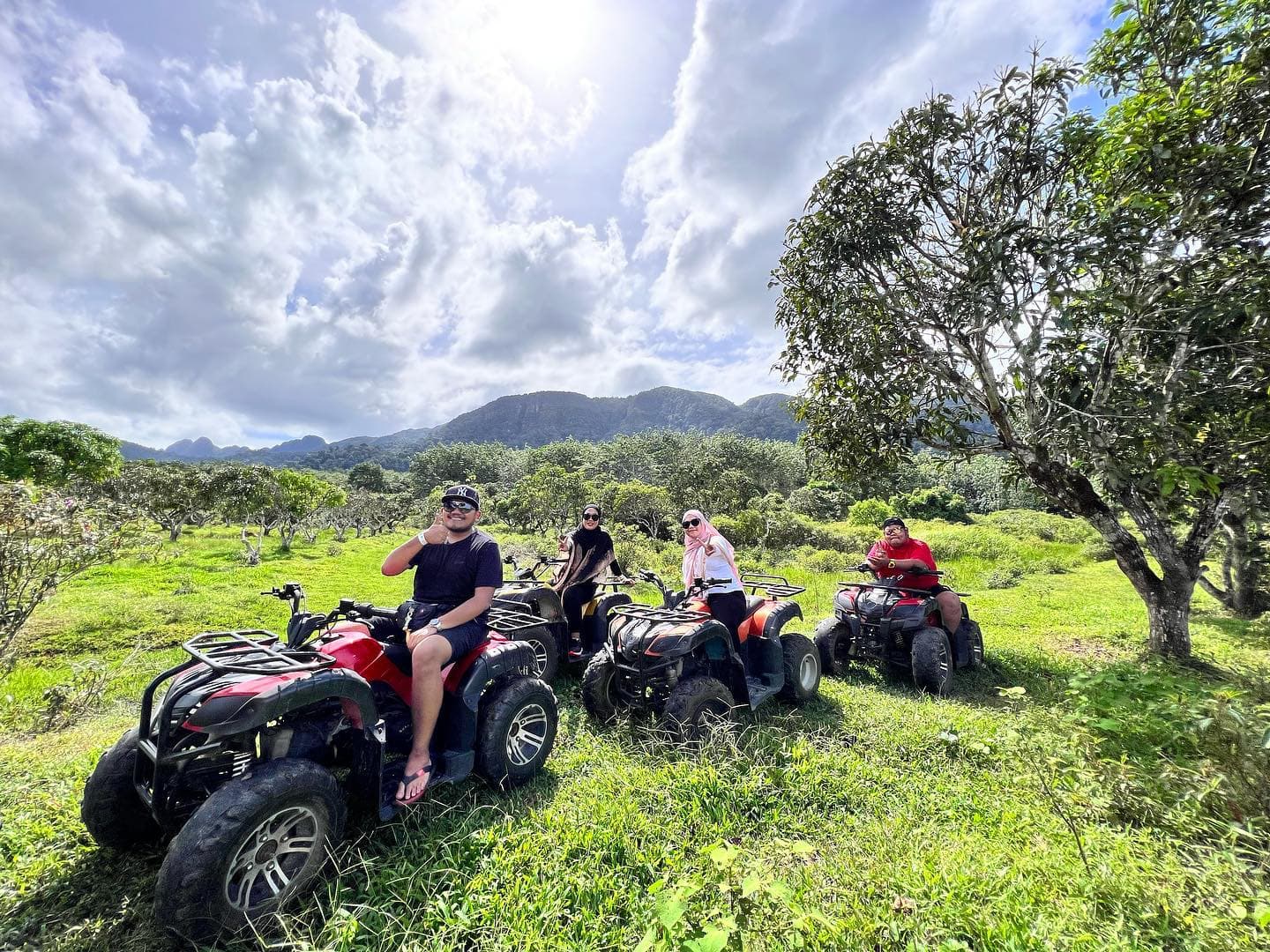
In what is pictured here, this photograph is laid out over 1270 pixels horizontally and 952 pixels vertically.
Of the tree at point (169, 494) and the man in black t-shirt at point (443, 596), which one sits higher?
the tree at point (169, 494)

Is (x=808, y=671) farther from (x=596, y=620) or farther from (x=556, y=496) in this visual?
(x=556, y=496)

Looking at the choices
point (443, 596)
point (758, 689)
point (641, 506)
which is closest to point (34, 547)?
point (443, 596)

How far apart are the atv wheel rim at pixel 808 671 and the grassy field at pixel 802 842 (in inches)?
12.6

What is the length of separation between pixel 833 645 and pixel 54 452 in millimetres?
31936

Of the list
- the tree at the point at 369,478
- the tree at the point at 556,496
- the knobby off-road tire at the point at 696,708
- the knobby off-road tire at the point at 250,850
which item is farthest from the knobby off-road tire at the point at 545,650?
the tree at the point at 369,478

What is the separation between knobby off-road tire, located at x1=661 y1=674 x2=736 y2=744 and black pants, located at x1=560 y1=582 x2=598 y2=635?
2.28 m

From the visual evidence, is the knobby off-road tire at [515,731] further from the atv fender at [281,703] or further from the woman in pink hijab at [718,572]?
the woman in pink hijab at [718,572]

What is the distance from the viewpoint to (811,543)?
83.4ft

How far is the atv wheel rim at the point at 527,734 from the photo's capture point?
12.3 feet

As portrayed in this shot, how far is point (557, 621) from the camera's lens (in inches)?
253

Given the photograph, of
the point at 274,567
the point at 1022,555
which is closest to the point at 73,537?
the point at 274,567

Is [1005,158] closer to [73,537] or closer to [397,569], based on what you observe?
[397,569]

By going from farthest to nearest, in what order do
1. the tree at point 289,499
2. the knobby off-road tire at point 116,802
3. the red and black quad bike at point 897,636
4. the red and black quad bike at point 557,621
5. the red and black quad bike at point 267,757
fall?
the tree at point 289,499 → the red and black quad bike at point 557,621 → the red and black quad bike at point 897,636 → the knobby off-road tire at point 116,802 → the red and black quad bike at point 267,757

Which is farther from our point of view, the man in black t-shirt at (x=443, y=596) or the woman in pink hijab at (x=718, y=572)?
the woman in pink hijab at (x=718, y=572)
